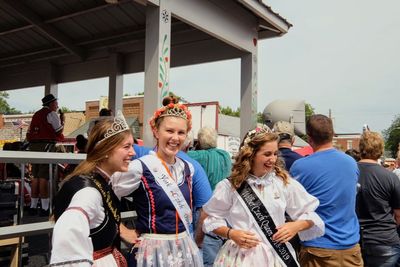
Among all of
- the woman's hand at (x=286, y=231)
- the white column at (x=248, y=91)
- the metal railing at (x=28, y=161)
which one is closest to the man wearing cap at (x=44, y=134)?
the white column at (x=248, y=91)

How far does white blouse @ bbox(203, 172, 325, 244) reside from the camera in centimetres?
247

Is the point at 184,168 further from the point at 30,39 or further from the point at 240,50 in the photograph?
the point at 30,39

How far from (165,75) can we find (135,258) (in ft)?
8.73

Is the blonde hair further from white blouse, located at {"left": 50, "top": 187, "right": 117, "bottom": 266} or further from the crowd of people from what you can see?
white blouse, located at {"left": 50, "top": 187, "right": 117, "bottom": 266}

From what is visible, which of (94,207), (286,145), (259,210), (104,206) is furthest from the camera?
(286,145)

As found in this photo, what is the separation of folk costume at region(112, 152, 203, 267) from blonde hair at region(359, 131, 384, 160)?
2.22m

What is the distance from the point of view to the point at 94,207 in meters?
1.76

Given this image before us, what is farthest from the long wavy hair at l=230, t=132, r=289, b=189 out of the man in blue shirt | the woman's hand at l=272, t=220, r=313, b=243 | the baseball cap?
the baseball cap

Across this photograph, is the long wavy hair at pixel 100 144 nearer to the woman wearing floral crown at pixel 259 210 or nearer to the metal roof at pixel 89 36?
the woman wearing floral crown at pixel 259 210

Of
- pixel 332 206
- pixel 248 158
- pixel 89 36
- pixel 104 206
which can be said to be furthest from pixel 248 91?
pixel 104 206

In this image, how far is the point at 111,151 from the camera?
206cm

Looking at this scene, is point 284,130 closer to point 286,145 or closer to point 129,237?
point 286,145

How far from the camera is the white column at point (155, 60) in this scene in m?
4.43

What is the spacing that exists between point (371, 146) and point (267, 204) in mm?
1866
